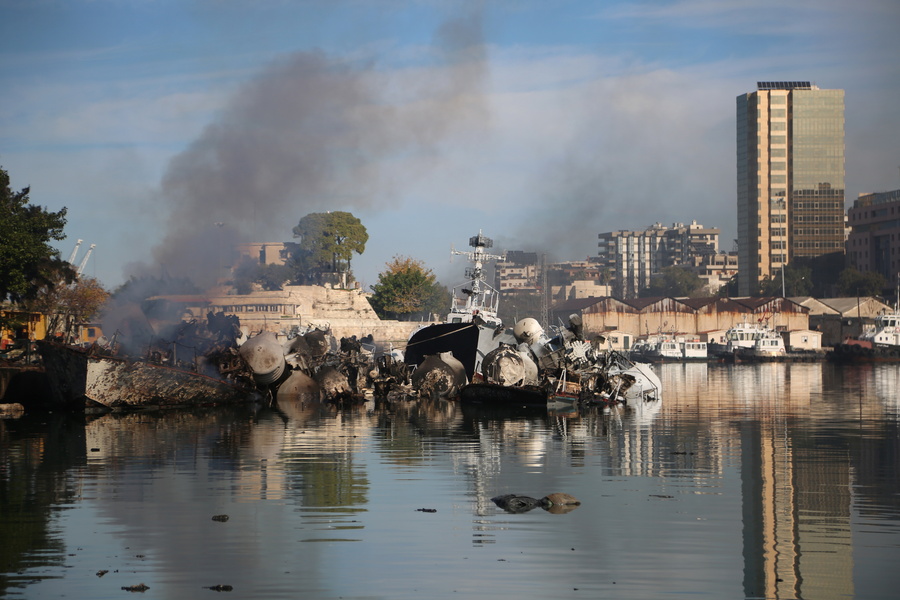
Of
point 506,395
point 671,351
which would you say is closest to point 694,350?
point 671,351

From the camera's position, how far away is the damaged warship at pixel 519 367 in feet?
169

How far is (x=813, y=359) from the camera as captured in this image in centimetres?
14262

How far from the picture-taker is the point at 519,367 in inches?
2056

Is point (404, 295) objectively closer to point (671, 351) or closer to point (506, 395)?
point (671, 351)

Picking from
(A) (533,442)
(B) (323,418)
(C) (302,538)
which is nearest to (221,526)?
(C) (302,538)

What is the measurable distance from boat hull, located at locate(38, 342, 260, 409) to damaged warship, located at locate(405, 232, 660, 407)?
→ 1392 cm

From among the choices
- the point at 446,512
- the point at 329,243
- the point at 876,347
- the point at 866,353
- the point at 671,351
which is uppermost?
the point at 329,243

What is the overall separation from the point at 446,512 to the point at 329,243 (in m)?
138

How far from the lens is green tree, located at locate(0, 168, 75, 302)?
2064 inches

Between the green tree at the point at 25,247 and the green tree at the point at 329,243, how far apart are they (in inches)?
3674

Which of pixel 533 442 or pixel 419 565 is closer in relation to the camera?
pixel 419 565

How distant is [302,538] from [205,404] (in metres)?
33.6

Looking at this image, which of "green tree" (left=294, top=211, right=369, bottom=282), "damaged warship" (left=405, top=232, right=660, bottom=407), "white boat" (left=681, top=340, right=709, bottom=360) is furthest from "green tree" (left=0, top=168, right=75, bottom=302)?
"white boat" (left=681, top=340, right=709, bottom=360)

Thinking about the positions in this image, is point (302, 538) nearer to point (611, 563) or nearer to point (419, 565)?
point (419, 565)
